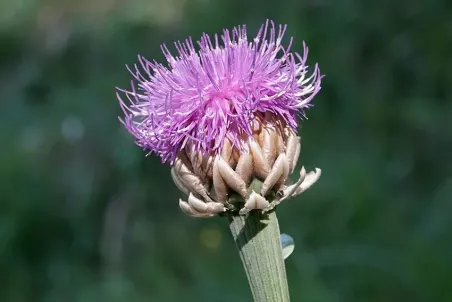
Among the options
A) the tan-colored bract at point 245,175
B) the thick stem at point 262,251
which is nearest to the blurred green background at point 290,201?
the thick stem at point 262,251

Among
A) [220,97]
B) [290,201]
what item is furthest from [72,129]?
[220,97]

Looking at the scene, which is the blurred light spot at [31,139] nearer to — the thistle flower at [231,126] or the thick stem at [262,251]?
the thistle flower at [231,126]

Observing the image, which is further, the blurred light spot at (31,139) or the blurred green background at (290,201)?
the blurred light spot at (31,139)

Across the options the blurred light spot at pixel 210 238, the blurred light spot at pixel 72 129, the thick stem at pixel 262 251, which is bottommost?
the thick stem at pixel 262 251

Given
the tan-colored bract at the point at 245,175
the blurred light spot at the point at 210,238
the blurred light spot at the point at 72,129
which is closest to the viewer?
the tan-colored bract at the point at 245,175

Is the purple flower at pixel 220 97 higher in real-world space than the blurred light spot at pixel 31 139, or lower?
lower

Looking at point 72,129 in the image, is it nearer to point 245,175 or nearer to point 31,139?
point 31,139

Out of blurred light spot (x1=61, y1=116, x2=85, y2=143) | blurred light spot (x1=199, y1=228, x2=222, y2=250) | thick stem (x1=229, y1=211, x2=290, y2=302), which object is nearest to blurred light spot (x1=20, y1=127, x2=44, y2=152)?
blurred light spot (x1=61, y1=116, x2=85, y2=143)
